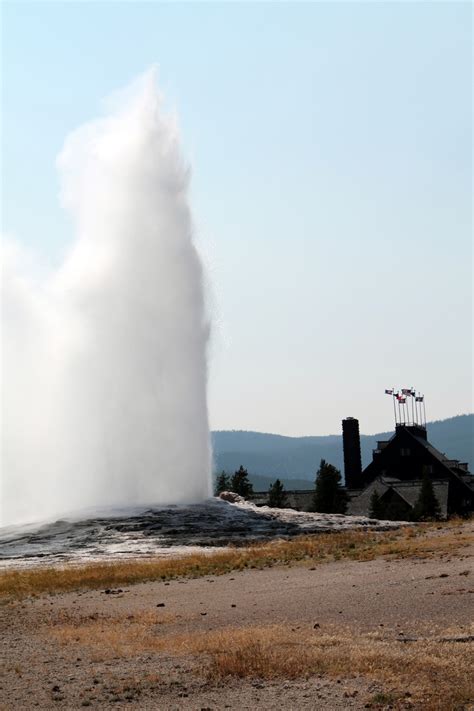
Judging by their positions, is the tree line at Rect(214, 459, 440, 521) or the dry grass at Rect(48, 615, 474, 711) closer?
the dry grass at Rect(48, 615, 474, 711)

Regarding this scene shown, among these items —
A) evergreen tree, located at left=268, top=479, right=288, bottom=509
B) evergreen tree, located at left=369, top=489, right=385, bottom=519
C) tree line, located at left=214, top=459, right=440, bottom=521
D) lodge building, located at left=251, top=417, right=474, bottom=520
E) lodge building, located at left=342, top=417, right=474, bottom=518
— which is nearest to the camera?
tree line, located at left=214, top=459, right=440, bottom=521

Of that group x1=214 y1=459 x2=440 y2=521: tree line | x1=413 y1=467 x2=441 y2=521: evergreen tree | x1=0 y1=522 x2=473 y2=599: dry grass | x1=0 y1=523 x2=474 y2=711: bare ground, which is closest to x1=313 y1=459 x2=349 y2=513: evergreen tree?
x1=214 y1=459 x2=440 y2=521: tree line

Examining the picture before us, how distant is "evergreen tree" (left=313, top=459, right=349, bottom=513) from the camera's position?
83000 mm

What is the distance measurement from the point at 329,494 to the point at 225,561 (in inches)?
2042

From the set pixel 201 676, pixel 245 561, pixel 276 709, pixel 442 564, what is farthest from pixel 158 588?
pixel 276 709

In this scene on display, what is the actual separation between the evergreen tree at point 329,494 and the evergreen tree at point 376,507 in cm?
256

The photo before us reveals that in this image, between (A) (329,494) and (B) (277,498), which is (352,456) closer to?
(B) (277,498)

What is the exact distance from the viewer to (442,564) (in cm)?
2691

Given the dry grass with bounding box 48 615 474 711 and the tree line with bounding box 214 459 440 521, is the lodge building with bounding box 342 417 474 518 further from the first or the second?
the dry grass with bounding box 48 615 474 711

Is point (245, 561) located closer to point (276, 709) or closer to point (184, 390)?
point (276, 709)

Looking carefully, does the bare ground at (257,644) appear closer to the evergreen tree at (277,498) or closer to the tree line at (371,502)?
the tree line at (371,502)

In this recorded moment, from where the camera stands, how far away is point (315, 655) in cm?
1544

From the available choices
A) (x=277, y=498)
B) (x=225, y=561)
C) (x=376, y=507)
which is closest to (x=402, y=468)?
(x=277, y=498)

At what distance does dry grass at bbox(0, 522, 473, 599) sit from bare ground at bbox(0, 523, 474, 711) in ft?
→ 8.69
